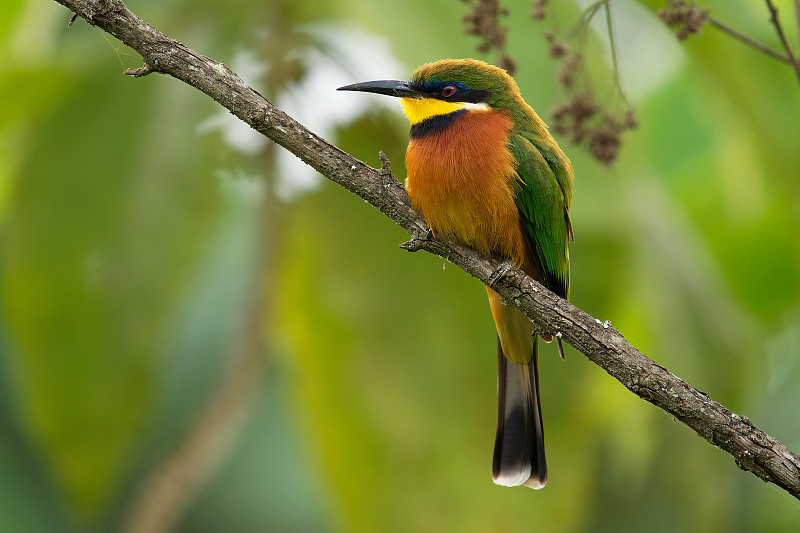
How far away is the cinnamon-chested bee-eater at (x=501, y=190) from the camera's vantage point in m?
2.38

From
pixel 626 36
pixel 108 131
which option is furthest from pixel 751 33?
pixel 108 131

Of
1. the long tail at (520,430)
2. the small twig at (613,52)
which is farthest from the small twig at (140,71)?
the long tail at (520,430)

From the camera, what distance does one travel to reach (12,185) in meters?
2.93

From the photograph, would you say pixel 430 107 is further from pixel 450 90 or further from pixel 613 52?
pixel 613 52

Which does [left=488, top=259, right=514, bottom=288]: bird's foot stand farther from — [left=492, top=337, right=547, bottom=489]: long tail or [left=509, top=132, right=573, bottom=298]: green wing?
[left=492, top=337, right=547, bottom=489]: long tail

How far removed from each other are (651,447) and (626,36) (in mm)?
1775

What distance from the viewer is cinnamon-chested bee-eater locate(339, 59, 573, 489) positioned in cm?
238

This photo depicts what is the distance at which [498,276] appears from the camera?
6.64 feet

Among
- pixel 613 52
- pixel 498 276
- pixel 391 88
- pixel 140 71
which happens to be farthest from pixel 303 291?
pixel 613 52

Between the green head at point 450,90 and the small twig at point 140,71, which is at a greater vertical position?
the green head at point 450,90

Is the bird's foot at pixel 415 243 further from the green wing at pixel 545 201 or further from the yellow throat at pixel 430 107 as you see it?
the yellow throat at pixel 430 107

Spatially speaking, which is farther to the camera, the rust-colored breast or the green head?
the green head

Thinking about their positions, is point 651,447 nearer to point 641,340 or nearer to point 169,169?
point 641,340

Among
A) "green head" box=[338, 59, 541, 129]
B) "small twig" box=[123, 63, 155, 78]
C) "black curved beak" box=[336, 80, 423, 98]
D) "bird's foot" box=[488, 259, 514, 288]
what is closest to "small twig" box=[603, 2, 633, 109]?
"bird's foot" box=[488, 259, 514, 288]
